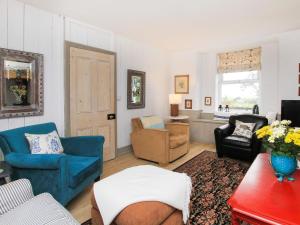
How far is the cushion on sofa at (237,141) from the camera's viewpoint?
141 inches

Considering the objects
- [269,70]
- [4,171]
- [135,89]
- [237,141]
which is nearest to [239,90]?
[269,70]

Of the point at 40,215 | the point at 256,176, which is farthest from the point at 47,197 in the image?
the point at 256,176

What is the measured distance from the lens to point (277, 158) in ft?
6.20

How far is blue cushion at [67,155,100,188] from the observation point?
2.16 meters

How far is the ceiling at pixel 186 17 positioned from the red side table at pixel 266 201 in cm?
226

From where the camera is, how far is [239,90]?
4.99 metres

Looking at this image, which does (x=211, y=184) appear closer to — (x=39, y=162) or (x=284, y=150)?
(x=284, y=150)

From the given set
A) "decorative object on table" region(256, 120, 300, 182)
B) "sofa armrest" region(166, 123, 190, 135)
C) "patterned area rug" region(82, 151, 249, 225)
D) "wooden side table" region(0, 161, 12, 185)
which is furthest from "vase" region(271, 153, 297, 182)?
"wooden side table" region(0, 161, 12, 185)

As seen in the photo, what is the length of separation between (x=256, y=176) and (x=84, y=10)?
307cm

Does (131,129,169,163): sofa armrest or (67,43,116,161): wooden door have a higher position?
(67,43,116,161): wooden door

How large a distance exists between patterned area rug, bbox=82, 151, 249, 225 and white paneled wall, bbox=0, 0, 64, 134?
5.54 feet

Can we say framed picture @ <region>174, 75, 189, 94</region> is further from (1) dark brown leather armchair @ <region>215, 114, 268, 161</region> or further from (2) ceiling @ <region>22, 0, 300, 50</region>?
(1) dark brown leather armchair @ <region>215, 114, 268, 161</region>

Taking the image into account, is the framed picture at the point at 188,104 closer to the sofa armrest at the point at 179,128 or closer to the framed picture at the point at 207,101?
the framed picture at the point at 207,101

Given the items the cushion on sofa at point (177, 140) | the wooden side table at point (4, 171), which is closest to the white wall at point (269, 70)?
the cushion on sofa at point (177, 140)
